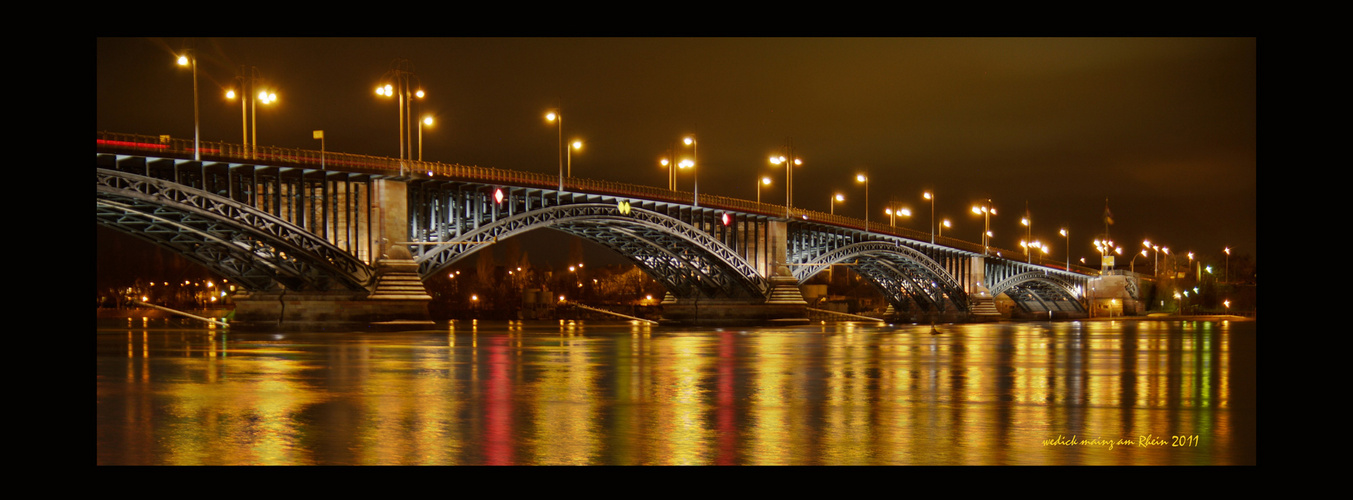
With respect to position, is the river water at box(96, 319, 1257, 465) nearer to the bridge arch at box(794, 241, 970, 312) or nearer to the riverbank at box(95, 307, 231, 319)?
the bridge arch at box(794, 241, 970, 312)

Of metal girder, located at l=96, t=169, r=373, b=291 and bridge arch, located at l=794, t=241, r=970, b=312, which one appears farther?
bridge arch, located at l=794, t=241, r=970, b=312

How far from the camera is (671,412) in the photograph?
1636 cm

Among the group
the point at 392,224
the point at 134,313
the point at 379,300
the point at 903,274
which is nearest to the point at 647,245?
the point at 392,224

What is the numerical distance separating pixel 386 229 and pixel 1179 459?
56.5m

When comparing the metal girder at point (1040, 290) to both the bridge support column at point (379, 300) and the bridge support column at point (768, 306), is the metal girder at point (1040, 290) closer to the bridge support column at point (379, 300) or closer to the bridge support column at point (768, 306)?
the bridge support column at point (768, 306)

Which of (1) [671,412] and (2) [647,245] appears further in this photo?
(2) [647,245]

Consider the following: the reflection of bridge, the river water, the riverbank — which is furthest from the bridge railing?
the riverbank

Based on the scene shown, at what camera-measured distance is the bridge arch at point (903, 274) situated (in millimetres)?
105188

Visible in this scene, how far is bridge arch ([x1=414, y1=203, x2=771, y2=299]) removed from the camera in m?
68.2

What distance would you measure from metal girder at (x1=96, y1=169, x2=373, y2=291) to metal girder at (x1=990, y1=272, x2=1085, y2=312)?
91536 mm

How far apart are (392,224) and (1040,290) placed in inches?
4955

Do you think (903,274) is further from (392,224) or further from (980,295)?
(392,224)
